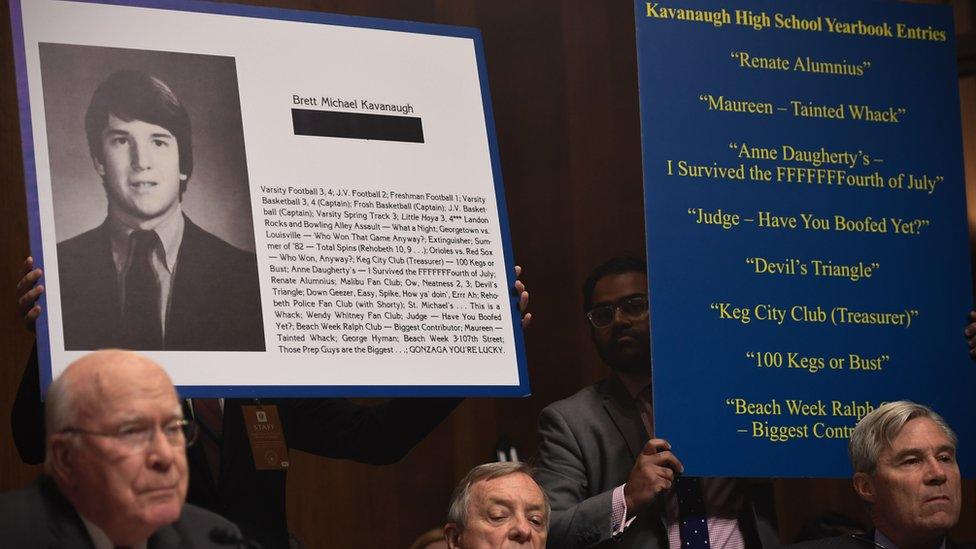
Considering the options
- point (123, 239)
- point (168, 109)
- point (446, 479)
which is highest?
point (168, 109)

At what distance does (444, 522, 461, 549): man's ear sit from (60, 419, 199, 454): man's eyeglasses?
1.23 m

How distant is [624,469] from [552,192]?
204 cm

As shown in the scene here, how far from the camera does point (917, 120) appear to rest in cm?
428

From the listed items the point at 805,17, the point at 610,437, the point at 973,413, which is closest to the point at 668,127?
the point at 805,17

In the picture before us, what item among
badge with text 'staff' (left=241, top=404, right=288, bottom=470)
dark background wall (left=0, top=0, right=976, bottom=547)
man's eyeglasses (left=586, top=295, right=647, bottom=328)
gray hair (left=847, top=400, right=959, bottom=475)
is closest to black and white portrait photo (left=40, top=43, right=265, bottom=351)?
badge with text 'staff' (left=241, top=404, right=288, bottom=470)

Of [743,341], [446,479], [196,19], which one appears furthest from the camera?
[446,479]

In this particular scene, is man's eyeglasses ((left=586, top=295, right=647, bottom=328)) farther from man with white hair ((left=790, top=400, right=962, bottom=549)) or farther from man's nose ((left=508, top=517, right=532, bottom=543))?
man's nose ((left=508, top=517, right=532, bottom=543))

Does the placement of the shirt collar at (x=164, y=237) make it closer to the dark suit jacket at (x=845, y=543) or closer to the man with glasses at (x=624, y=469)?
the man with glasses at (x=624, y=469)

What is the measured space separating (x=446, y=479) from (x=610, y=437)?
5.40 feet

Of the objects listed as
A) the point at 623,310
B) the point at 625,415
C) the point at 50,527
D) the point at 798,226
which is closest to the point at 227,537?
the point at 50,527

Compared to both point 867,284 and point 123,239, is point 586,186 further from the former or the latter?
point 123,239

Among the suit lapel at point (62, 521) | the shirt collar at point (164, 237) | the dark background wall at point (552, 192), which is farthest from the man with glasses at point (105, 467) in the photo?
the dark background wall at point (552, 192)

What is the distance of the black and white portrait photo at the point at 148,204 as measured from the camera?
3.20 meters

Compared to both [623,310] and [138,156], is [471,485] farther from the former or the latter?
[138,156]
